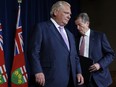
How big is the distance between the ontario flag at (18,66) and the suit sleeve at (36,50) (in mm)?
1399

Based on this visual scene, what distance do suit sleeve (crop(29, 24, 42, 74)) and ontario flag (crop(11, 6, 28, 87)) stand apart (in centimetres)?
140

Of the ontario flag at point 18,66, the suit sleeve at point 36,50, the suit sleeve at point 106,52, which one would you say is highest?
A: the suit sleeve at point 36,50

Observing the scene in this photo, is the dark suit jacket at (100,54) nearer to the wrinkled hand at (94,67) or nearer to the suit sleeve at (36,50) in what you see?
the wrinkled hand at (94,67)

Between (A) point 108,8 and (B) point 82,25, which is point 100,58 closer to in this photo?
(B) point 82,25

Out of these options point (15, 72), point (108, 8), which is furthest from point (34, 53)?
point (108, 8)

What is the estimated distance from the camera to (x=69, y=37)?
9.23 feet

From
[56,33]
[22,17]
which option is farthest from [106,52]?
[22,17]

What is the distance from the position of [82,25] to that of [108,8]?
268 cm

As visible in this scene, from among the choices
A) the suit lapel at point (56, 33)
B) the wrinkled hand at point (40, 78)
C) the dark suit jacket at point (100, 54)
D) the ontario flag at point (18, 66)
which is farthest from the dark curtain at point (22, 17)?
the wrinkled hand at point (40, 78)

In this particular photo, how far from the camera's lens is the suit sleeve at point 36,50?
252cm

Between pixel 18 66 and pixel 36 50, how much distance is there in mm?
1474

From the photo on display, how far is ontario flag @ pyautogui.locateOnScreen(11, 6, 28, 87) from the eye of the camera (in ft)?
12.8

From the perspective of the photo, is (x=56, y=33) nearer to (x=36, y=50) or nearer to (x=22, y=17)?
(x=36, y=50)

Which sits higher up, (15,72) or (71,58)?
(71,58)
